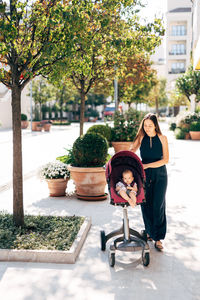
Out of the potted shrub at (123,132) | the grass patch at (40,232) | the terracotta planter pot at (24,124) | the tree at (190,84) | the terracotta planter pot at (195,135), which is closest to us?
the grass patch at (40,232)

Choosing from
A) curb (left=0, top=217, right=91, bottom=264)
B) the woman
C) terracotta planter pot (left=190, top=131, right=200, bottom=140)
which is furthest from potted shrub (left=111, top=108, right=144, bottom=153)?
curb (left=0, top=217, right=91, bottom=264)

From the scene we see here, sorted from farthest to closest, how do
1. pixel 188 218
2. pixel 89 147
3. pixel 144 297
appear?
pixel 89 147
pixel 188 218
pixel 144 297

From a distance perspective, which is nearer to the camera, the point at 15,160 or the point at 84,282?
the point at 84,282

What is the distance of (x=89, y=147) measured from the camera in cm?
772

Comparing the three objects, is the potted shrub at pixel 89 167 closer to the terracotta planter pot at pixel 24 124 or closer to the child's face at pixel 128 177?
the child's face at pixel 128 177

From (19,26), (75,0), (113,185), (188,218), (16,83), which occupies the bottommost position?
(188,218)

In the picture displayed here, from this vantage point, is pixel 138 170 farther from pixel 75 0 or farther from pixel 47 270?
pixel 75 0

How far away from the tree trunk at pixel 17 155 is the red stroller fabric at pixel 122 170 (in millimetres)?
1514

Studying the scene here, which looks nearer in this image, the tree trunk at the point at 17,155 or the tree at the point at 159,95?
the tree trunk at the point at 17,155

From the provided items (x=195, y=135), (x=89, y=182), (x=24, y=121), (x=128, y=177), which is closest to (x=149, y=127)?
(x=128, y=177)

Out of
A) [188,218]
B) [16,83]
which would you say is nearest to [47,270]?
[16,83]

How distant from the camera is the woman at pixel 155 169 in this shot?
4980mm

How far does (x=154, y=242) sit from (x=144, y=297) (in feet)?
5.43

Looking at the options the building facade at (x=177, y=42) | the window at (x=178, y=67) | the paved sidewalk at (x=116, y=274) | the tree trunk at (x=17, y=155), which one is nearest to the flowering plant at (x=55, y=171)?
the paved sidewalk at (x=116, y=274)
